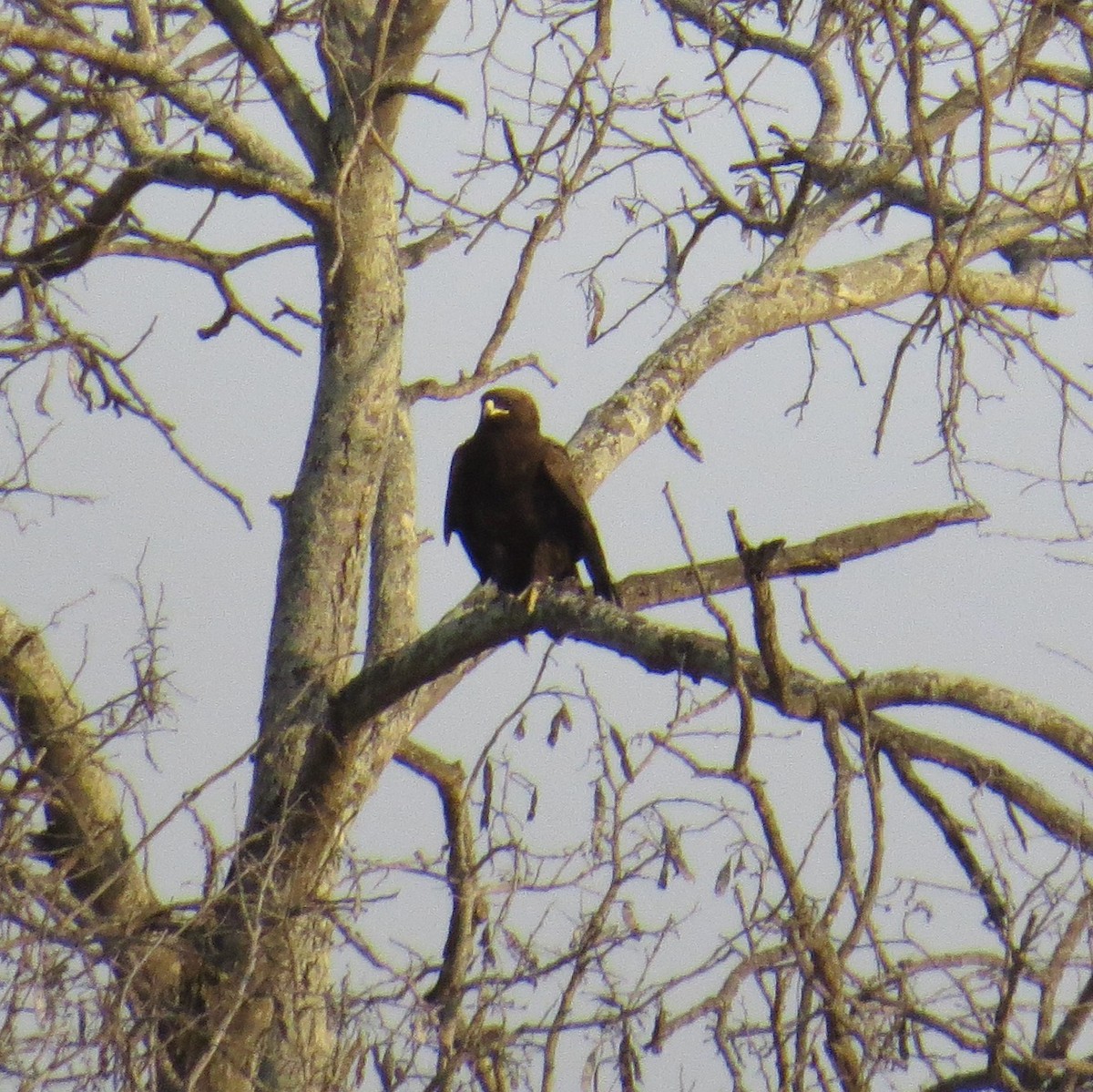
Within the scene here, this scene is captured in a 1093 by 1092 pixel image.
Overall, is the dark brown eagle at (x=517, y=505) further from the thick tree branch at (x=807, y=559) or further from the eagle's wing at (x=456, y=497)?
the thick tree branch at (x=807, y=559)

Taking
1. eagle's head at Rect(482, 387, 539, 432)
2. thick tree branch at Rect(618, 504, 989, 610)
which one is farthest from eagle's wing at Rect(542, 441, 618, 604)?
thick tree branch at Rect(618, 504, 989, 610)

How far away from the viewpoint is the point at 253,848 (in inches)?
185

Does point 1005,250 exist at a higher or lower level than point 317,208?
higher

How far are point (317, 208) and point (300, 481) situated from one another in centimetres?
81

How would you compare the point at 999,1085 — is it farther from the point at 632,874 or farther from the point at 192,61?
the point at 192,61

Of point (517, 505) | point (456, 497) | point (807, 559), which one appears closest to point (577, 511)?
point (517, 505)

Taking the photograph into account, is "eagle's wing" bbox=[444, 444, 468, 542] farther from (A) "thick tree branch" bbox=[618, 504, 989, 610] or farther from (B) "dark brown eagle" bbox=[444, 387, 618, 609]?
(A) "thick tree branch" bbox=[618, 504, 989, 610]

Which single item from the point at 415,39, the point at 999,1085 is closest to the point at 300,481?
the point at 415,39

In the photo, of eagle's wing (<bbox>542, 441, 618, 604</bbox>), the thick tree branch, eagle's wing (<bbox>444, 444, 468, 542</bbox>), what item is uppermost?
eagle's wing (<bbox>444, 444, 468, 542</bbox>)

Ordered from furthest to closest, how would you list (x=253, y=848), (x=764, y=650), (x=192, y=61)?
(x=192, y=61) < (x=253, y=848) < (x=764, y=650)

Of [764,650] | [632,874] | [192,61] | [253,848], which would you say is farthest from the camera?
[192,61]

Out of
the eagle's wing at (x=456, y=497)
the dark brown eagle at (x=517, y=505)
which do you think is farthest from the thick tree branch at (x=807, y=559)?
the eagle's wing at (x=456, y=497)

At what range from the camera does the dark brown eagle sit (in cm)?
529

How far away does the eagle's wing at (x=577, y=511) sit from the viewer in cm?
522
